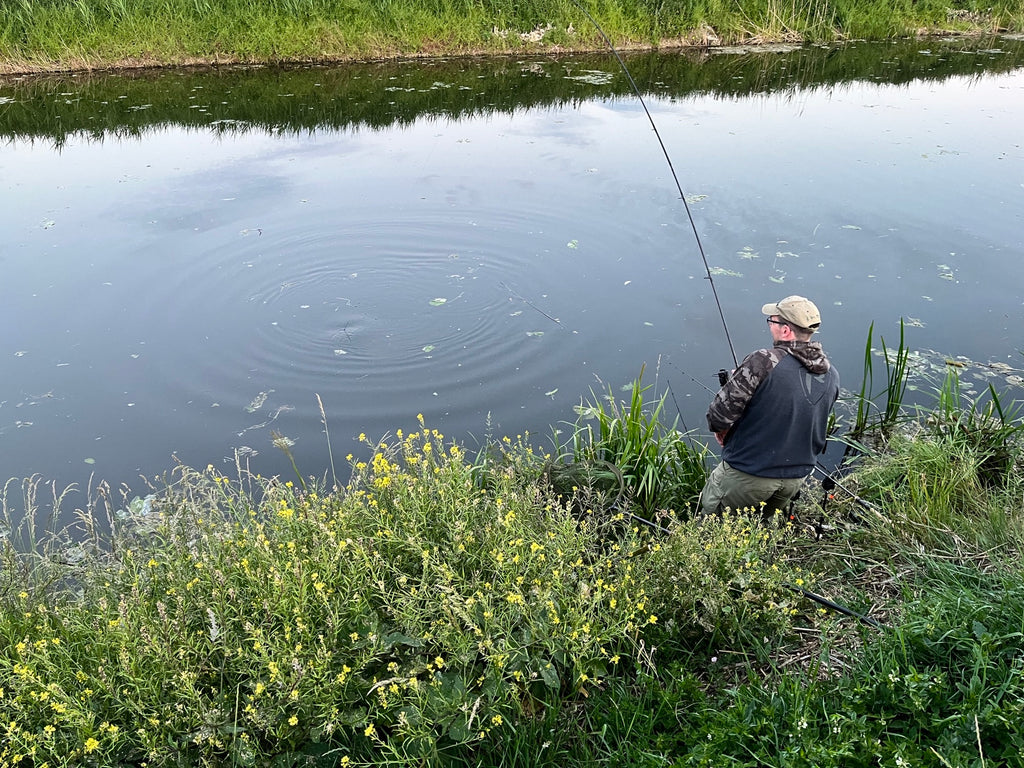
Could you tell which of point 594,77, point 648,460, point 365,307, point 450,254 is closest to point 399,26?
point 594,77

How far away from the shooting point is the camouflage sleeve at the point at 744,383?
3578 millimetres

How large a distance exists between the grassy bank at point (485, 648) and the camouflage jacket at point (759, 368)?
68cm

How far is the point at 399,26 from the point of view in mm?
14406

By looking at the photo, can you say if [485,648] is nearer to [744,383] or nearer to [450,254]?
[744,383]

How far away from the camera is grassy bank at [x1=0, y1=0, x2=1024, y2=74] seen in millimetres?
13141

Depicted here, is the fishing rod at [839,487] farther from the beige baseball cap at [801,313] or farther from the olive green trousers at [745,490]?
the beige baseball cap at [801,313]

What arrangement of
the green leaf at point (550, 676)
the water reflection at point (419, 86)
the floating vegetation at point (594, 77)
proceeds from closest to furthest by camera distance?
the green leaf at point (550, 676), the water reflection at point (419, 86), the floating vegetation at point (594, 77)

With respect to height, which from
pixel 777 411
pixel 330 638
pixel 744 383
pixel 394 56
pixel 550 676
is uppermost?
pixel 394 56

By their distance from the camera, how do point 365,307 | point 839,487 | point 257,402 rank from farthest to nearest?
point 365,307
point 257,402
point 839,487

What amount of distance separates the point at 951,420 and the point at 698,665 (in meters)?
2.71

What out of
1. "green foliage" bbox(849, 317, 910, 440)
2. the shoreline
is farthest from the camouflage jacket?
the shoreline

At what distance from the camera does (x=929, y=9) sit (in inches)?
671

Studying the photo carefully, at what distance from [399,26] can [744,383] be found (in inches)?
521

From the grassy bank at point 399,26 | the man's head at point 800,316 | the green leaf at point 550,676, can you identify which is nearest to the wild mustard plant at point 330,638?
the green leaf at point 550,676
